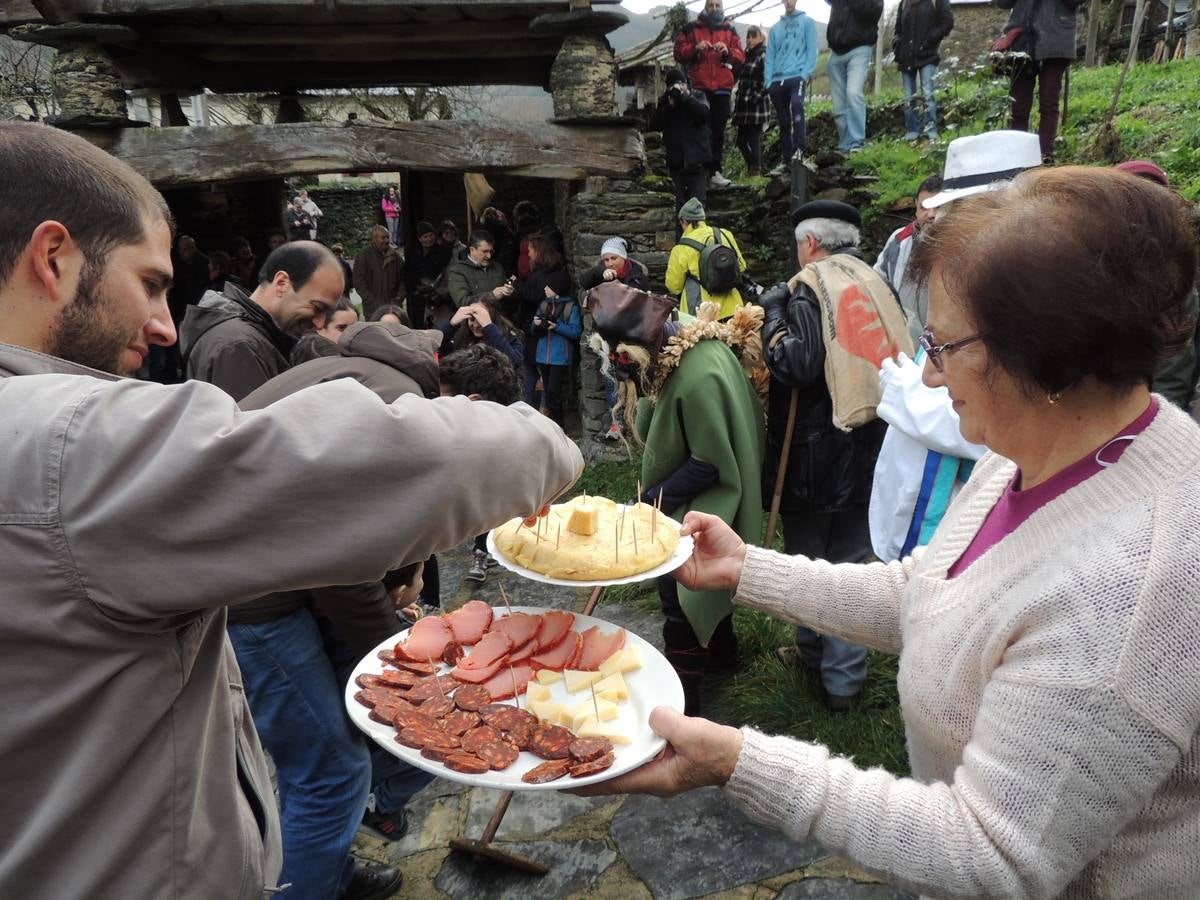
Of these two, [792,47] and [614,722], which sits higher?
[792,47]

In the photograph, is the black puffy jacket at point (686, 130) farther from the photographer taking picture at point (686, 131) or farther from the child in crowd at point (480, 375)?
the child in crowd at point (480, 375)

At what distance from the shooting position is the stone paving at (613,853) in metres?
2.86

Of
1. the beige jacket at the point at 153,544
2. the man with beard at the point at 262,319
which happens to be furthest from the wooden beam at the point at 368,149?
the beige jacket at the point at 153,544

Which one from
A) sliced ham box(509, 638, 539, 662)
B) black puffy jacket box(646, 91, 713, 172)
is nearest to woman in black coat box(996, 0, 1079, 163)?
black puffy jacket box(646, 91, 713, 172)

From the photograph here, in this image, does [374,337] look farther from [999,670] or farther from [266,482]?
[999,670]

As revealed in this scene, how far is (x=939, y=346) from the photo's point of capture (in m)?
1.44

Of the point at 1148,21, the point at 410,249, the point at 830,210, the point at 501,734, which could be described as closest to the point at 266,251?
the point at 410,249

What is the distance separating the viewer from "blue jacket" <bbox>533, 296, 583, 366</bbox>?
8.15 meters

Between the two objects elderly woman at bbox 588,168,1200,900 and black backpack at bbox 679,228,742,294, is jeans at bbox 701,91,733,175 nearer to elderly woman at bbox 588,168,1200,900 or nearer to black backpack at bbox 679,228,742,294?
black backpack at bbox 679,228,742,294

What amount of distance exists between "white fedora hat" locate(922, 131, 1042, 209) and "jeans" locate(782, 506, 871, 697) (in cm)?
162

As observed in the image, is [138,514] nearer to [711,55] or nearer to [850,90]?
[711,55]

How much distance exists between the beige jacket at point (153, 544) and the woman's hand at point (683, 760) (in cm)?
56

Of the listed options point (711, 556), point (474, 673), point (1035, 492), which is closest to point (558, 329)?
point (711, 556)

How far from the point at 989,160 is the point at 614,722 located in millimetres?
3548
